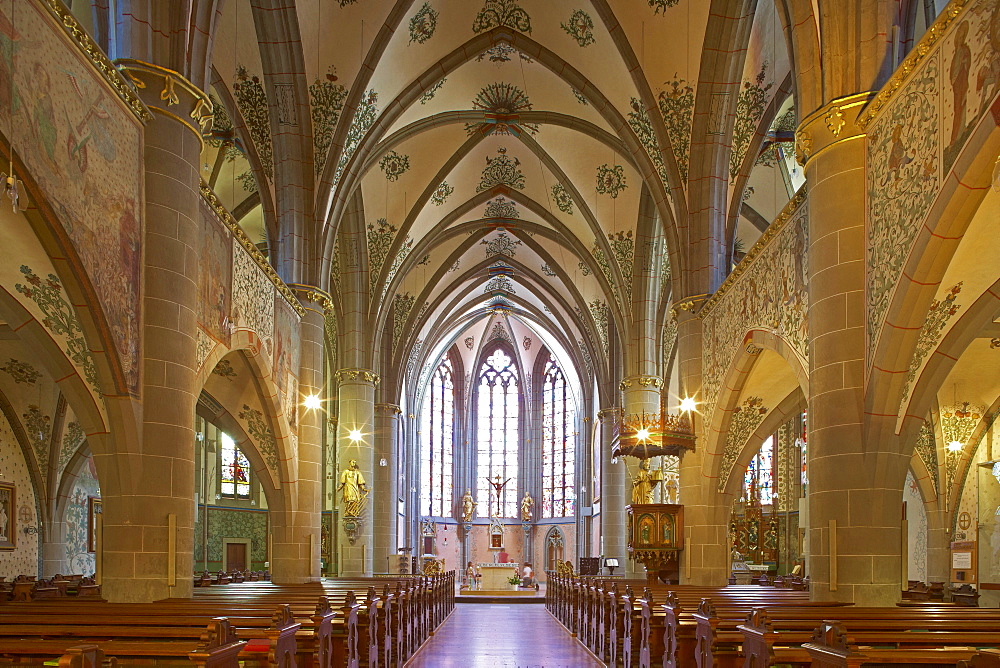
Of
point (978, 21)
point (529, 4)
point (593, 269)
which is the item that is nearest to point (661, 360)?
point (593, 269)

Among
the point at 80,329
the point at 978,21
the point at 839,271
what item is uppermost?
the point at 978,21

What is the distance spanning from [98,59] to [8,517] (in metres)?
11.0

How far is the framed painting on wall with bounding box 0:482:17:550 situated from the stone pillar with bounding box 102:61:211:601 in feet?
26.3

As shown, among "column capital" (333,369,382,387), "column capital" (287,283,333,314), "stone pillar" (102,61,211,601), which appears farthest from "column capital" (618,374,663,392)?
"stone pillar" (102,61,211,601)

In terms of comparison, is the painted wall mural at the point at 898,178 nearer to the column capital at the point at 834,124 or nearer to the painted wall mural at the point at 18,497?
the column capital at the point at 834,124

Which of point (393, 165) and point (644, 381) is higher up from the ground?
point (393, 165)

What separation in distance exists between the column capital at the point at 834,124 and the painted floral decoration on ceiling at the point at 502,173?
1445 centimetres

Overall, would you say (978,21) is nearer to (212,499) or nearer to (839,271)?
(839,271)

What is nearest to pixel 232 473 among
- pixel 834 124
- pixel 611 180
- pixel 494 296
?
pixel 494 296

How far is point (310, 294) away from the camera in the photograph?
17656 millimetres

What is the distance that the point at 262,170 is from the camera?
56.6ft

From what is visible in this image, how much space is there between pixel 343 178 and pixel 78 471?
7.63 meters

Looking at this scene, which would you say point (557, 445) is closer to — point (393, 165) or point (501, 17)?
point (393, 165)

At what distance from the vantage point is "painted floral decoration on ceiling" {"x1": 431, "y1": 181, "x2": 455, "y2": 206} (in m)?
25.0
